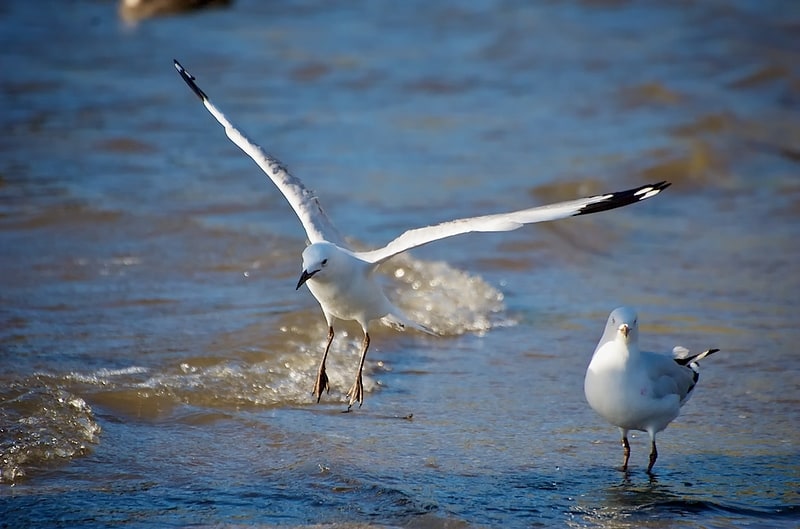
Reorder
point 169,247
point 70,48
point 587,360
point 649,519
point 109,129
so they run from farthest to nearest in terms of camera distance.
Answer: point 70,48 → point 109,129 → point 169,247 → point 587,360 → point 649,519

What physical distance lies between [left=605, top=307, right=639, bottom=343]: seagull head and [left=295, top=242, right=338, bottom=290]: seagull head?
1362 mm

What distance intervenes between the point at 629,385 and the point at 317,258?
5.05ft

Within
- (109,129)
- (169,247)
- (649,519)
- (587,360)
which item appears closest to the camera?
(649,519)

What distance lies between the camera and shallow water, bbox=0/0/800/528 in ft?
16.3

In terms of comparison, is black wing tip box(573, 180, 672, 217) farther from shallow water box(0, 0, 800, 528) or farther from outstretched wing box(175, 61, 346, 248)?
outstretched wing box(175, 61, 346, 248)

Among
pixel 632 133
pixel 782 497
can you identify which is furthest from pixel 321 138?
pixel 782 497

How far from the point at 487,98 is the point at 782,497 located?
10.5 m

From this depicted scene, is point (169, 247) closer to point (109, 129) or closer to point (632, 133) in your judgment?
point (109, 129)

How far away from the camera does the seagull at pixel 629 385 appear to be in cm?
504

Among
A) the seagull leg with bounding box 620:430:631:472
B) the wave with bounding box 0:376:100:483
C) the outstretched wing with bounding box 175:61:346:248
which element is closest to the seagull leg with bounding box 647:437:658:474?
the seagull leg with bounding box 620:430:631:472

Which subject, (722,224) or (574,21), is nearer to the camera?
(722,224)

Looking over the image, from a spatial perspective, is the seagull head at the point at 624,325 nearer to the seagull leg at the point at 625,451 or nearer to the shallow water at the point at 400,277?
the seagull leg at the point at 625,451

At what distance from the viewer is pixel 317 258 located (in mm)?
5406

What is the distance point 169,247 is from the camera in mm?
8852
